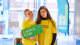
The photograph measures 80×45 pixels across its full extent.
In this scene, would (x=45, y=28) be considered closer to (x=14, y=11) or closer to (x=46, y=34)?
(x=46, y=34)

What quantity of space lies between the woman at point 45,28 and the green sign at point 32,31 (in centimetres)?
12

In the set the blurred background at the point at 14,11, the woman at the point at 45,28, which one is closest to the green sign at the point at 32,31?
the woman at the point at 45,28

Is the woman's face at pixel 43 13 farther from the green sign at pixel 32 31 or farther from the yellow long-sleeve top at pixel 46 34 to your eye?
the green sign at pixel 32 31

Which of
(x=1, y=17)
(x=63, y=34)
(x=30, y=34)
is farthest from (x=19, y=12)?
(x=30, y=34)

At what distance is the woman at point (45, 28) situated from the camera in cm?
150

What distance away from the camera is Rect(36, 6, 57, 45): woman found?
1.50m

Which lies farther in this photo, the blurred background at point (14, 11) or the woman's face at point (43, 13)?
the blurred background at point (14, 11)

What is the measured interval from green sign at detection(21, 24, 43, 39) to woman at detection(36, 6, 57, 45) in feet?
0.41

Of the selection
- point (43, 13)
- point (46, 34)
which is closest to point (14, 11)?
point (43, 13)

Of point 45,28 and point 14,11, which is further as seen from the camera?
point 14,11

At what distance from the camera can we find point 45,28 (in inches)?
59.1

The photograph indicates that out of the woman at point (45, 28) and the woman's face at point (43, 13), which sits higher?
the woman's face at point (43, 13)

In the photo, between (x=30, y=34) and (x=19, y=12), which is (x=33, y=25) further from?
(x=19, y=12)

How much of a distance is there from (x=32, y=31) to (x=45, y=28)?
0.25 meters
